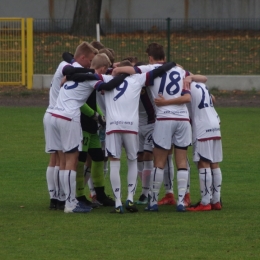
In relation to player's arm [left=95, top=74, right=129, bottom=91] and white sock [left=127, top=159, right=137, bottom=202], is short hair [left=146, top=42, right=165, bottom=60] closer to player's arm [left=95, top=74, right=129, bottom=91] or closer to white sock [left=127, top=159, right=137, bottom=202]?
player's arm [left=95, top=74, right=129, bottom=91]

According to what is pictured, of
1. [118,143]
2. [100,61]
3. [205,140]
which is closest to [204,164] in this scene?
[205,140]

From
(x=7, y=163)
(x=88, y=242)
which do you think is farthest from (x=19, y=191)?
(x=88, y=242)

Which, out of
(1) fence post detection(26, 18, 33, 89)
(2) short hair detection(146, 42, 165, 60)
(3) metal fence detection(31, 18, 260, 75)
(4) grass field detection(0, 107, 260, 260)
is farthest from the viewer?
(3) metal fence detection(31, 18, 260, 75)

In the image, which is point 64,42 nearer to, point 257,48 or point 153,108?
point 257,48

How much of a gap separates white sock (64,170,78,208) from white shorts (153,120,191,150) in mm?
1023

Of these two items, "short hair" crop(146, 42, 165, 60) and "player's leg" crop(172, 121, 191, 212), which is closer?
"player's leg" crop(172, 121, 191, 212)

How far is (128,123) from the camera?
8984mm

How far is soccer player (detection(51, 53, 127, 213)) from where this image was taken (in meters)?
9.05

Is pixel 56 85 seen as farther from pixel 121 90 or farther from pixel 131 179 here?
pixel 131 179

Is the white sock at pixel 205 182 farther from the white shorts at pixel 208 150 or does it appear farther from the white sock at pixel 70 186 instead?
the white sock at pixel 70 186

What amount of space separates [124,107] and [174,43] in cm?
1653

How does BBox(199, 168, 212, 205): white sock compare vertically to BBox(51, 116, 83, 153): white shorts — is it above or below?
below

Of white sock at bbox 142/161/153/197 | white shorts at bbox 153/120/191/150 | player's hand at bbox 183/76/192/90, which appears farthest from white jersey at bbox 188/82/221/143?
white sock at bbox 142/161/153/197

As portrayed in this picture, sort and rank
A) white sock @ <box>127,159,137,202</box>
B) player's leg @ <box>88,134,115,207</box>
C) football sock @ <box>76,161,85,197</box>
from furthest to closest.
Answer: player's leg @ <box>88,134,115,207</box>, football sock @ <box>76,161,85,197</box>, white sock @ <box>127,159,137,202</box>
